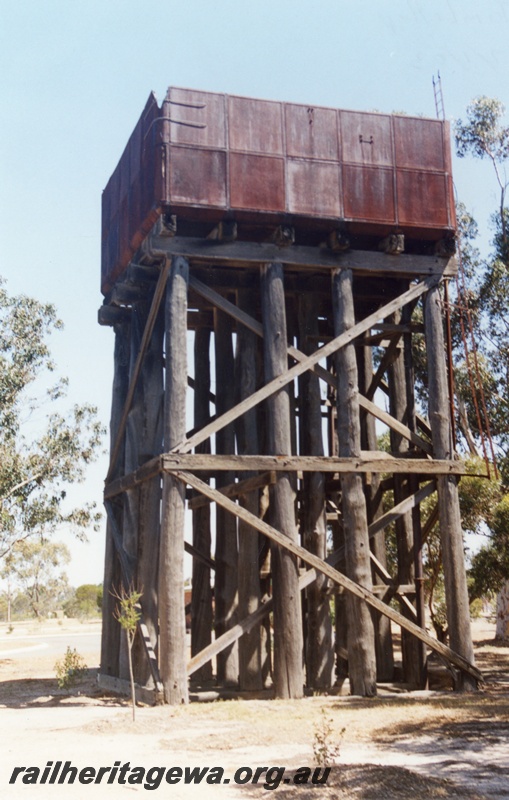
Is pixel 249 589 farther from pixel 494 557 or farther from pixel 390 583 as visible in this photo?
pixel 494 557

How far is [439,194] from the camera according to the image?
1506 cm

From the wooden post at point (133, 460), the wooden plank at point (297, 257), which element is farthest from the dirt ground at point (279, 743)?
the wooden plank at point (297, 257)

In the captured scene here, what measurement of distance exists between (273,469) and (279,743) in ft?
15.2

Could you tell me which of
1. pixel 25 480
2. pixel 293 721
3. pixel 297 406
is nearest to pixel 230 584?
pixel 297 406

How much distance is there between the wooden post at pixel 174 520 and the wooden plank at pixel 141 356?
0.52 m

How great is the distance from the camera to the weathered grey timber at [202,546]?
16062mm

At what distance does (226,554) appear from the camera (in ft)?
50.6

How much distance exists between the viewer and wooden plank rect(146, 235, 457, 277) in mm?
13750

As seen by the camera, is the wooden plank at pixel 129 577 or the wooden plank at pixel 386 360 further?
the wooden plank at pixel 386 360

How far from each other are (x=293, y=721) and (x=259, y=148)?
27.0 feet

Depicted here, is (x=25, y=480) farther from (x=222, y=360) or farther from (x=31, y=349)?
(x=222, y=360)

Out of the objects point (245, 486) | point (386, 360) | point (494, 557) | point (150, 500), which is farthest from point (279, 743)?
point (494, 557)

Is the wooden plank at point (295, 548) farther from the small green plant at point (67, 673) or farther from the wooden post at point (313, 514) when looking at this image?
the small green plant at point (67, 673)

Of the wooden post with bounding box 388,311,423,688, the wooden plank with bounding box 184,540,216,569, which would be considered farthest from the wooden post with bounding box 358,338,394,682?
the wooden plank with bounding box 184,540,216,569
